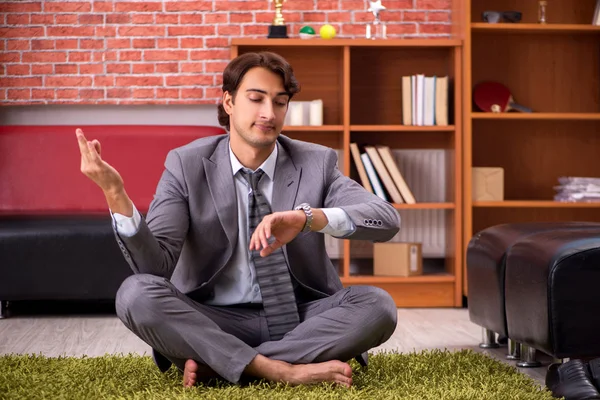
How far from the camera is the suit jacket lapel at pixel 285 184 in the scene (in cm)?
257

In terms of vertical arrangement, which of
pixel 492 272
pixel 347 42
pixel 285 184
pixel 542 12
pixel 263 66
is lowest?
pixel 492 272

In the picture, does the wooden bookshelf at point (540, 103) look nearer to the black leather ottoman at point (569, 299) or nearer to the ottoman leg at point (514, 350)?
the ottoman leg at point (514, 350)

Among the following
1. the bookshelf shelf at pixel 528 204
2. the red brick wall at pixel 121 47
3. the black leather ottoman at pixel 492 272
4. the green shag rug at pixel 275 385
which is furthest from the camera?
the red brick wall at pixel 121 47

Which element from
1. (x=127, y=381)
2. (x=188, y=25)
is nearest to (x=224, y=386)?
(x=127, y=381)

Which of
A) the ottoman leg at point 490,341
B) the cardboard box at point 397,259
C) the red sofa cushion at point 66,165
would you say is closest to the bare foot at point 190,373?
the ottoman leg at point 490,341

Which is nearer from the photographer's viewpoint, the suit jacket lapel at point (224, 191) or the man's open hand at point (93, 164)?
the man's open hand at point (93, 164)

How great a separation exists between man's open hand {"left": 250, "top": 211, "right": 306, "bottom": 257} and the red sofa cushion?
2410 millimetres

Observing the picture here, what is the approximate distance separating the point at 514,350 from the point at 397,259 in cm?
160

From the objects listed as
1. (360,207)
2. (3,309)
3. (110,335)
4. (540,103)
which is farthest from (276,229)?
(540,103)

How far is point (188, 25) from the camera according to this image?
16.0 ft

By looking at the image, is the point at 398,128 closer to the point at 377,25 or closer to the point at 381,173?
the point at 381,173

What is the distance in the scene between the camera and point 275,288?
2.55m

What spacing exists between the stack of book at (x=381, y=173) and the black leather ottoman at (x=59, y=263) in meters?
1.31

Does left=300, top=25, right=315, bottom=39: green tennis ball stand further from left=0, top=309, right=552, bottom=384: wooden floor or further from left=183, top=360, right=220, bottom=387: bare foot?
left=183, top=360, right=220, bottom=387: bare foot
